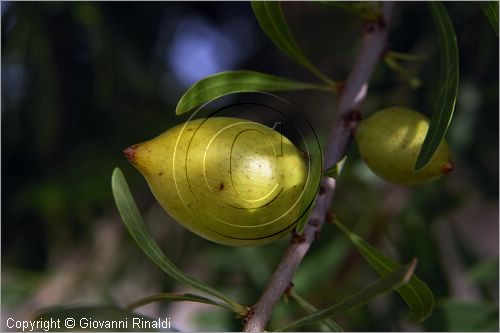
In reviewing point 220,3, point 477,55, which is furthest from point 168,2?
point 477,55

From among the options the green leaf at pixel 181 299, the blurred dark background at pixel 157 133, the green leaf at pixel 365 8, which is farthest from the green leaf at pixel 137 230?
the blurred dark background at pixel 157 133

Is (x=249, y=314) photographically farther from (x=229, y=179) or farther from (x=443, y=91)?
(x=443, y=91)

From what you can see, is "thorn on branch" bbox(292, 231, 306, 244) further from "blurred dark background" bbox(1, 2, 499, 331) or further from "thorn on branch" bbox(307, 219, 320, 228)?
"blurred dark background" bbox(1, 2, 499, 331)

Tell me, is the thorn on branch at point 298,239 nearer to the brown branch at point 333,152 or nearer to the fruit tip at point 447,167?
the brown branch at point 333,152

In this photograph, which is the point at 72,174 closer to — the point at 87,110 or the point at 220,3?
the point at 87,110

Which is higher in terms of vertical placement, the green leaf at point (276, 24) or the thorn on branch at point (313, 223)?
the green leaf at point (276, 24)

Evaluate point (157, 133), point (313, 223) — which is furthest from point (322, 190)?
point (157, 133)

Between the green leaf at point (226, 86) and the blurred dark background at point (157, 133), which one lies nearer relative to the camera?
the green leaf at point (226, 86)
